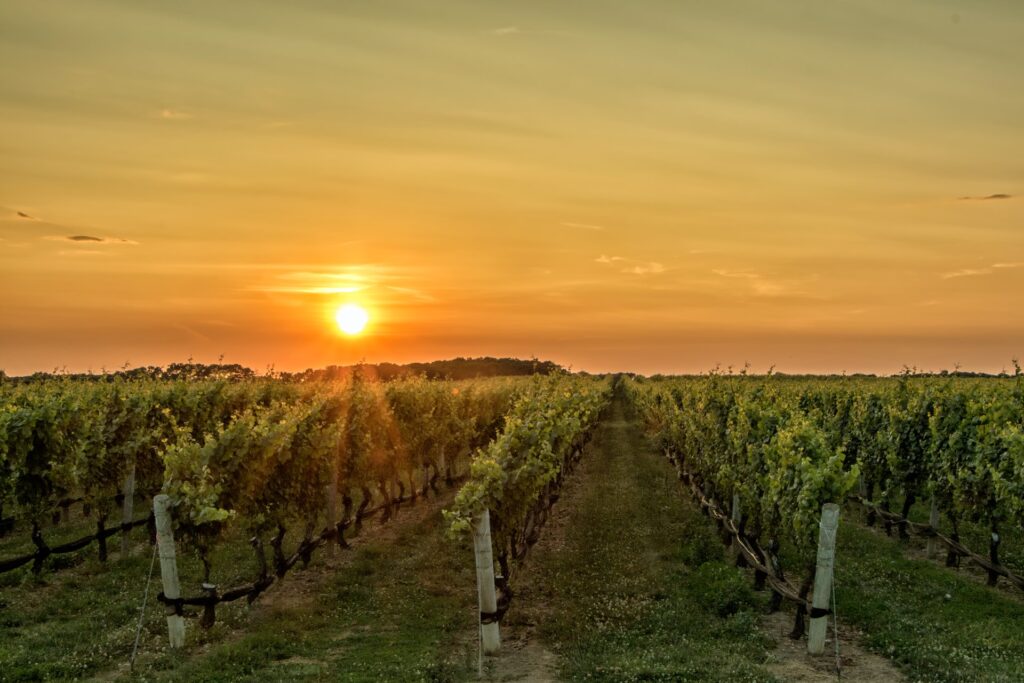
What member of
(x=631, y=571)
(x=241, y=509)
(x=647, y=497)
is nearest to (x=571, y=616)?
(x=631, y=571)

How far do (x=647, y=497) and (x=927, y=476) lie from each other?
975 centimetres


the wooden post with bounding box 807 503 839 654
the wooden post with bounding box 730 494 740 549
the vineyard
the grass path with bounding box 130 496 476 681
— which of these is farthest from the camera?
the wooden post with bounding box 730 494 740 549

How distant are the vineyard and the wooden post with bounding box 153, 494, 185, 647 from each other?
34 millimetres

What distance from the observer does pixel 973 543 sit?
69.4 ft

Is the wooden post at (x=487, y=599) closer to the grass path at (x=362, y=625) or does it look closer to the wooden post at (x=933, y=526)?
the grass path at (x=362, y=625)

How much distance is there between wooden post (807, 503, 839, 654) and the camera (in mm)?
12961

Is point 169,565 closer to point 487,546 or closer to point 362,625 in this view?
point 362,625

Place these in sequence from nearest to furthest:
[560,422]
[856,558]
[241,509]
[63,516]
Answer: [241,509]
[856,558]
[560,422]
[63,516]

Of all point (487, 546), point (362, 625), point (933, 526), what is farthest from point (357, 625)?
point (933, 526)

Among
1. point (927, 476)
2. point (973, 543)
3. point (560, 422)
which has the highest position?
point (560, 422)

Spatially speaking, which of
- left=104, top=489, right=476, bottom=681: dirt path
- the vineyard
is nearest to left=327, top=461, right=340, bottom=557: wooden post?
the vineyard

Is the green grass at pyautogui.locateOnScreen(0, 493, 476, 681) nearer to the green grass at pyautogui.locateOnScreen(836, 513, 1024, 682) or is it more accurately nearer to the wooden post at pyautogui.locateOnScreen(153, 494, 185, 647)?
the wooden post at pyautogui.locateOnScreen(153, 494, 185, 647)

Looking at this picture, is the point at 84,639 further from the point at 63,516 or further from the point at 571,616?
the point at 63,516

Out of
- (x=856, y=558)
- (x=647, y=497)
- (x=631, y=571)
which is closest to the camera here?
(x=631, y=571)
